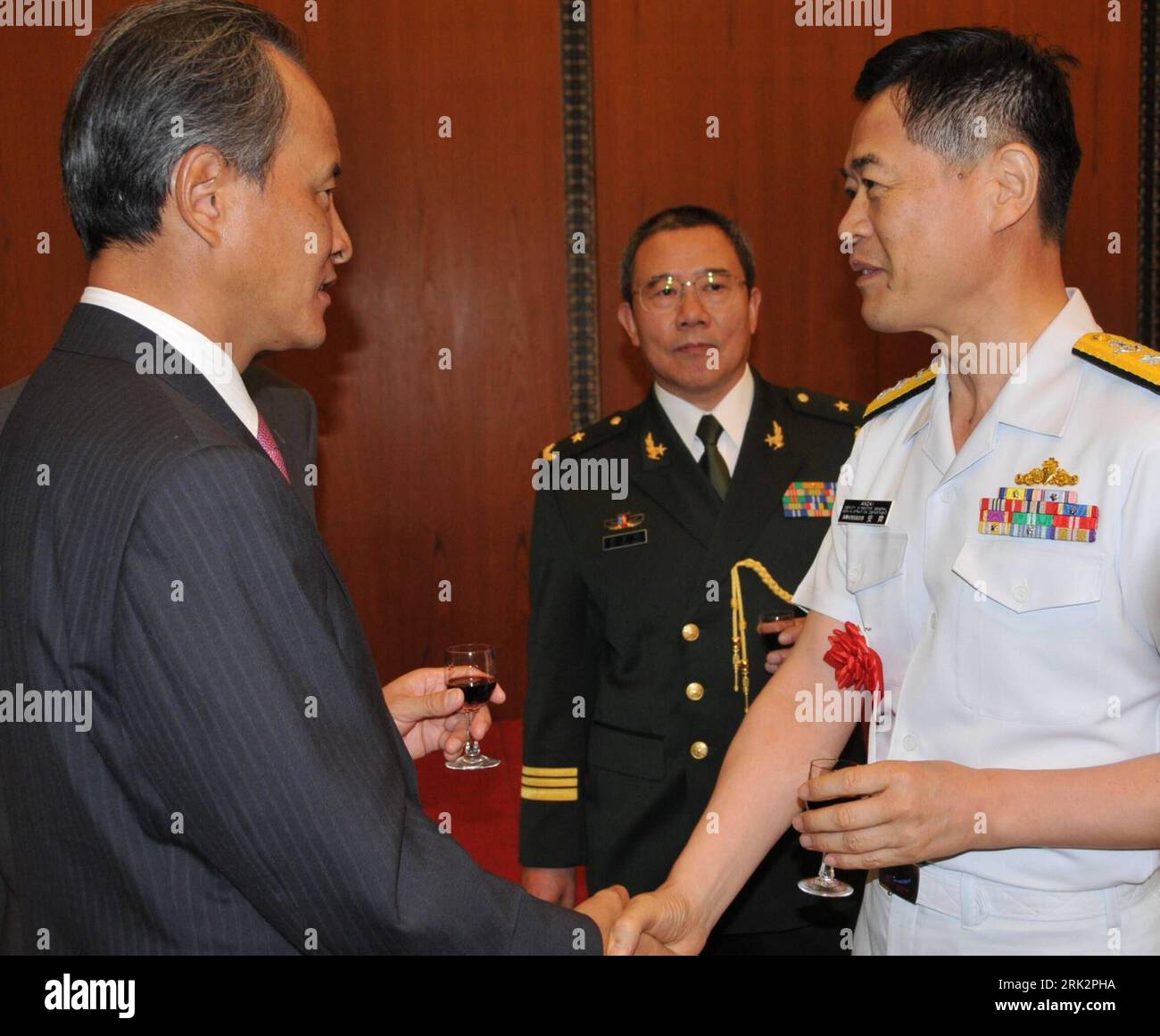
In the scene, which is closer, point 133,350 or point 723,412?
point 133,350

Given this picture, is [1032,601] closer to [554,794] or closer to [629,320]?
[554,794]

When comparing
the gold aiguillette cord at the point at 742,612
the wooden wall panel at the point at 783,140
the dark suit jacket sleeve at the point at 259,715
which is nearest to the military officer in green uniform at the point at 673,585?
the gold aiguillette cord at the point at 742,612

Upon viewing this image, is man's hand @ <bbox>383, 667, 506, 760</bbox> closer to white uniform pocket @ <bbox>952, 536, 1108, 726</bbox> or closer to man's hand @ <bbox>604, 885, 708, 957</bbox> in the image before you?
A: man's hand @ <bbox>604, 885, 708, 957</bbox>

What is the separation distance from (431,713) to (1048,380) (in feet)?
3.83

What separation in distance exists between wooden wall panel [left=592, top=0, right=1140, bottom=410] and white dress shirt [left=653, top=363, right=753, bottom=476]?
7.34 ft

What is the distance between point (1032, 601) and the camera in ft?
4.95

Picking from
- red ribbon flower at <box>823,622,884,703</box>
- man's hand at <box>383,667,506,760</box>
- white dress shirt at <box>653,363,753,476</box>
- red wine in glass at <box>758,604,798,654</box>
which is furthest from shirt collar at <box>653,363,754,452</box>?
red ribbon flower at <box>823,622,884,703</box>

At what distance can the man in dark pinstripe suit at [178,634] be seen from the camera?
113 centimetres

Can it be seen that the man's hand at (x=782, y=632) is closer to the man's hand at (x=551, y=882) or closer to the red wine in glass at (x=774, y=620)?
the red wine in glass at (x=774, y=620)

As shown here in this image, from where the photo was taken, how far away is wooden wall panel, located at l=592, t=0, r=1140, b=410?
473cm

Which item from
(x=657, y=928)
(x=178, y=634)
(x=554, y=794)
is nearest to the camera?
(x=178, y=634)

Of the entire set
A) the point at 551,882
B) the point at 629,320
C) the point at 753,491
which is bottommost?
the point at 551,882

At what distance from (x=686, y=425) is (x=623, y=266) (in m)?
0.46

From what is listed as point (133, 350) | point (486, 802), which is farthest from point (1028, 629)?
point (486, 802)
